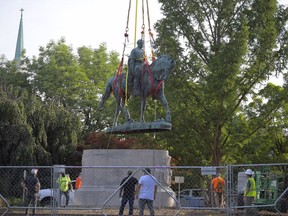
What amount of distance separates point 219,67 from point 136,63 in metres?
8.95

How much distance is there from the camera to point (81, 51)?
186 ft

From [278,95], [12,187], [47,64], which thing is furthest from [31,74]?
[12,187]

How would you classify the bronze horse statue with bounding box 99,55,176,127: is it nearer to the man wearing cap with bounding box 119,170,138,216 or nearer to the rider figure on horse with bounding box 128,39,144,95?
the rider figure on horse with bounding box 128,39,144,95

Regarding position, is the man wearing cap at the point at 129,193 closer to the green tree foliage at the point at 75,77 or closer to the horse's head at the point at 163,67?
the horse's head at the point at 163,67

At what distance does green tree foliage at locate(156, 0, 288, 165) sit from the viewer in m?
30.6

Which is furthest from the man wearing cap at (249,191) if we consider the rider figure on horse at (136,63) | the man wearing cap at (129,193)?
the rider figure on horse at (136,63)

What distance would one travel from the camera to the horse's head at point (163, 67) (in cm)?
2109

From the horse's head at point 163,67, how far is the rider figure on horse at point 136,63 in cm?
65

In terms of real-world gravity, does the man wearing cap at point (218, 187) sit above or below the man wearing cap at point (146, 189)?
above

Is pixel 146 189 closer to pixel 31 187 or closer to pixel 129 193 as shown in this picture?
pixel 129 193

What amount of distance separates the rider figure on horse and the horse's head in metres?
0.65

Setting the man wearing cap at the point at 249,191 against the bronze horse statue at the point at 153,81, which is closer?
the man wearing cap at the point at 249,191

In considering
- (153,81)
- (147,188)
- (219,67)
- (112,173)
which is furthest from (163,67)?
(219,67)

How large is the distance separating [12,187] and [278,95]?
49.1 feet
